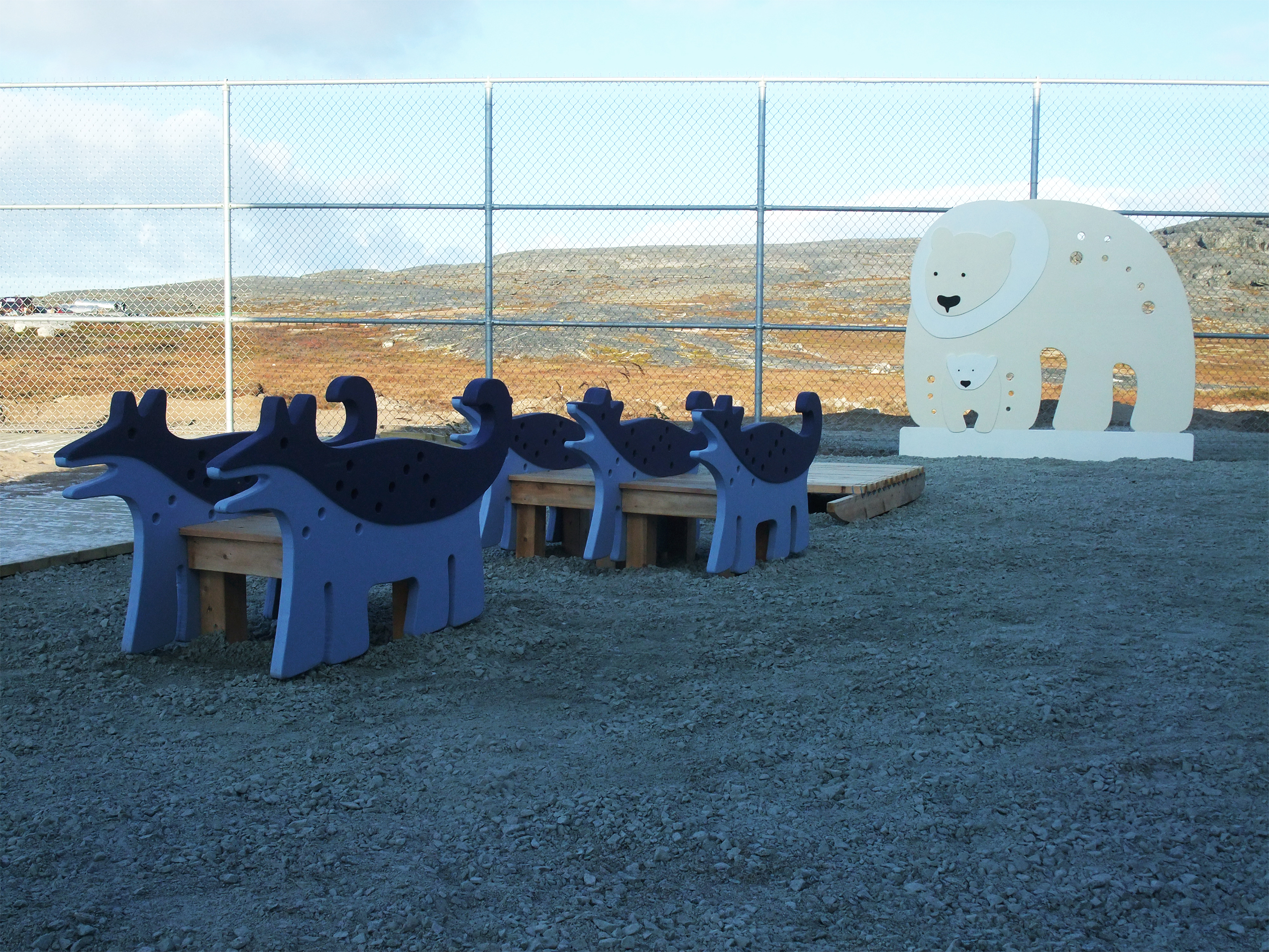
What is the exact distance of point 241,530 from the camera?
11.5 feet

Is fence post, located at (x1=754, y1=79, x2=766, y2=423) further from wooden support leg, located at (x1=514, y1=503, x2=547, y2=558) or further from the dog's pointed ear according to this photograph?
the dog's pointed ear

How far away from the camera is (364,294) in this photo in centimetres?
1814

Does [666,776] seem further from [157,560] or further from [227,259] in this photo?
[227,259]

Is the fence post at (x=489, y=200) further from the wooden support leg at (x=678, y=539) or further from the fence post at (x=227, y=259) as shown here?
the wooden support leg at (x=678, y=539)

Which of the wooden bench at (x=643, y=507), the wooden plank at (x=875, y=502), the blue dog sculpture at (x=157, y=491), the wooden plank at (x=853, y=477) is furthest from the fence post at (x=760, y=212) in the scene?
the blue dog sculpture at (x=157, y=491)

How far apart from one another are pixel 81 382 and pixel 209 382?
2.22m

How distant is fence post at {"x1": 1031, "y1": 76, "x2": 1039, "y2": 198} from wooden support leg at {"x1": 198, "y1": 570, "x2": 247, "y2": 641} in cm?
775

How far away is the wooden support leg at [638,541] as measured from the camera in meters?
4.93

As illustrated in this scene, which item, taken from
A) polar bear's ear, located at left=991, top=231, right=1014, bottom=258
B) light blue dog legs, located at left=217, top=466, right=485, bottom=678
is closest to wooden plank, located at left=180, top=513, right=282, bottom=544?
light blue dog legs, located at left=217, top=466, right=485, bottom=678

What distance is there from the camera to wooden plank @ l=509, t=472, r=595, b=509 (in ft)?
16.5

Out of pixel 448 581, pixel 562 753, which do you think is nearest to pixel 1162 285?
pixel 448 581

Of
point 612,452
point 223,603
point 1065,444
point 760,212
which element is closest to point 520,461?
point 612,452

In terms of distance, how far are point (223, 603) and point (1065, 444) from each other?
22.9 feet

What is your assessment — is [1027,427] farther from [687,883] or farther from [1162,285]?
[687,883]
